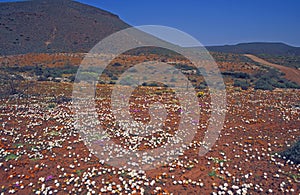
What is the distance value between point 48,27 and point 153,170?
82307 mm

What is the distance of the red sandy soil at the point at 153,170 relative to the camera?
5602mm

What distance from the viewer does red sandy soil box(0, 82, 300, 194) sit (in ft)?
18.4

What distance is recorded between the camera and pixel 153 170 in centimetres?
630

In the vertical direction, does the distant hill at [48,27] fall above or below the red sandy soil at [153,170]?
above

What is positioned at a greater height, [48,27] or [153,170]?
[48,27]

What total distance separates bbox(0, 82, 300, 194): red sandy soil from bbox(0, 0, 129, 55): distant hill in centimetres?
5599

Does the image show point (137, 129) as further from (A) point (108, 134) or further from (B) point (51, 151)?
(B) point (51, 151)

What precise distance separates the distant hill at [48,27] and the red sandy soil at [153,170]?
56.0 metres

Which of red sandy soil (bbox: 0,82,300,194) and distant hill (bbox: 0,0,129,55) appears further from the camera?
distant hill (bbox: 0,0,129,55)

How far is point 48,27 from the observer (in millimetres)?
77938

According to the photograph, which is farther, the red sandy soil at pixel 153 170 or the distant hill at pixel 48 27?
the distant hill at pixel 48 27

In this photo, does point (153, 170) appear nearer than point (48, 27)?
Yes

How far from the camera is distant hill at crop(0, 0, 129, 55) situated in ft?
212

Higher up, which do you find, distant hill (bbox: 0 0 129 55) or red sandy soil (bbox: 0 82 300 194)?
distant hill (bbox: 0 0 129 55)
